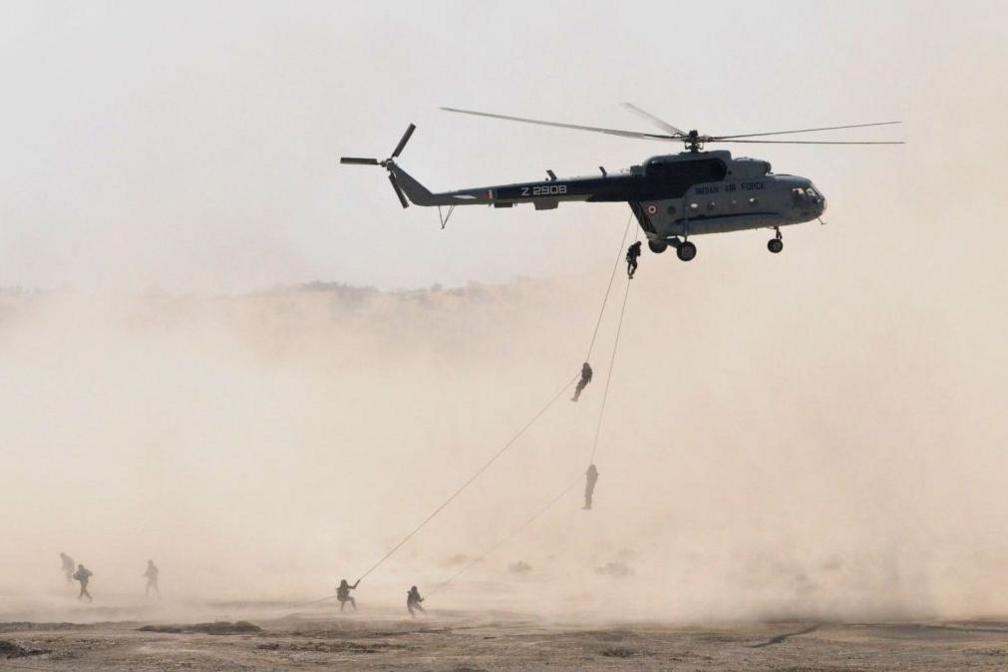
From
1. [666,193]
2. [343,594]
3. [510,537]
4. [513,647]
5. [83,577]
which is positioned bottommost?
[513,647]

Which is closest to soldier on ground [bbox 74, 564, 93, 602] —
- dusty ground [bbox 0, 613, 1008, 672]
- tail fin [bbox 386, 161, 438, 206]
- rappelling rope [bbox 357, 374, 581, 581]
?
dusty ground [bbox 0, 613, 1008, 672]

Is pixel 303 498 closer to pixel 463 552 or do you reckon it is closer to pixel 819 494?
pixel 463 552

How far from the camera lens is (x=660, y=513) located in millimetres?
49031

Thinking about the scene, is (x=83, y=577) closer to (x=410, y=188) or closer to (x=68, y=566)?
(x=68, y=566)

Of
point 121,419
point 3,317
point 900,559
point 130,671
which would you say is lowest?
point 130,671

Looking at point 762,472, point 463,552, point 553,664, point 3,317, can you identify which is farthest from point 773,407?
point 3,317

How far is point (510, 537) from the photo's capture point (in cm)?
4891

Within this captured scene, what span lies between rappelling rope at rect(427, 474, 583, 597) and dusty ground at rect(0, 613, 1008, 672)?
8.05 metres

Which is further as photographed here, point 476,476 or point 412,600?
point 476,476

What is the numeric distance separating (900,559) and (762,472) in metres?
9.52

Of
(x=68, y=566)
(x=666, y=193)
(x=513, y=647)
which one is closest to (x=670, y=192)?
(x=666, y=193)

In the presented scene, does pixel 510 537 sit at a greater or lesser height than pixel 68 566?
greater

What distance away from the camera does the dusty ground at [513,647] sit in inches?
1153

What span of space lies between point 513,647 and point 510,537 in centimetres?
1745
